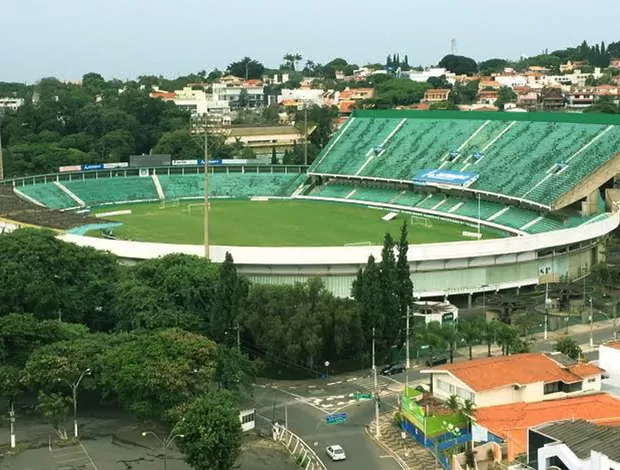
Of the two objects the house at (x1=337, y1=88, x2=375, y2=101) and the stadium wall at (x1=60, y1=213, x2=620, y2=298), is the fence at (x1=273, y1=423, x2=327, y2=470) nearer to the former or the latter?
the stadium wall at (x1=60, y1=213, x2=620, y2=298)

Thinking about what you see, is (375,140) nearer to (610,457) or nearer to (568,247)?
(568,247)

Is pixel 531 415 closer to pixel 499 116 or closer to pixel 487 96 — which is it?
pixel 499 116

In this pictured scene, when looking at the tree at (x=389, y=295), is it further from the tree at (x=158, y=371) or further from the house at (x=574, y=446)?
the house at (x=574, y=446)

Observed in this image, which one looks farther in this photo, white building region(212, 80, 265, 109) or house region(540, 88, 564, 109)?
white building region(212, 80, 265, 109)

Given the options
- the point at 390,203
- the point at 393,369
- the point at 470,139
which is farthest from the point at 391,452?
the point at 470,139

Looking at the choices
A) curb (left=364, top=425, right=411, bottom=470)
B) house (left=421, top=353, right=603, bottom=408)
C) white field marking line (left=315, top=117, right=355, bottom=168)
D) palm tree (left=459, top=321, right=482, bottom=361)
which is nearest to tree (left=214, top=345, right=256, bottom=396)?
curb (left=364, top=425, right=411, bottom=470)

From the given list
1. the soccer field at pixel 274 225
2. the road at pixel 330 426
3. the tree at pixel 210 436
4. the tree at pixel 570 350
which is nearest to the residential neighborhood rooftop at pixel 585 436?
the road at pixel 330 426
